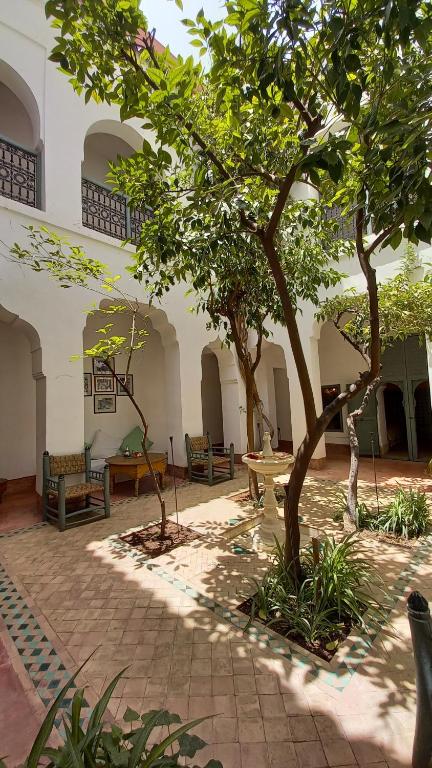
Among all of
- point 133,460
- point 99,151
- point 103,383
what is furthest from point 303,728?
point 99,151

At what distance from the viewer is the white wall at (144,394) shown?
26.7ft

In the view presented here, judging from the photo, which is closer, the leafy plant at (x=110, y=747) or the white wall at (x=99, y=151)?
the leafy plant at (x=110, y=747)

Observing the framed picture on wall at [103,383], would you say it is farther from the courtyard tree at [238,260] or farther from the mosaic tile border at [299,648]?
the mosaic tile border at [299,648]

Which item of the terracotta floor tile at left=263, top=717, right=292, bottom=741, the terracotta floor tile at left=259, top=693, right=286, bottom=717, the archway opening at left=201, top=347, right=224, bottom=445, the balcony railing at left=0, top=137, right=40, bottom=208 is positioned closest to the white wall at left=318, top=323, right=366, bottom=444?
the archway opening at left=201, top=347, right=224, bottom=445

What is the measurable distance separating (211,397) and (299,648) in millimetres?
9273

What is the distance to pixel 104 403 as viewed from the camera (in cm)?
807

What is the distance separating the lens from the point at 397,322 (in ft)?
16.4

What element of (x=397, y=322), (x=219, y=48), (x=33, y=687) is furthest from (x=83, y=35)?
(x=397, y=322)

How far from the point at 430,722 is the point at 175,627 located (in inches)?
68.0

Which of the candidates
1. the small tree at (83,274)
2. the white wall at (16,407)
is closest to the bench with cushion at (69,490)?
the small tree at (83,274)

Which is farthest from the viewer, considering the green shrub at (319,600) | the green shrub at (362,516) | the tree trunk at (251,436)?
the tree trunk at (251,436)

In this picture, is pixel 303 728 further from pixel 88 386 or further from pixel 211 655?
pixel 88 386

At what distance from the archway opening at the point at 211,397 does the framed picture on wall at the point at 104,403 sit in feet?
12.3

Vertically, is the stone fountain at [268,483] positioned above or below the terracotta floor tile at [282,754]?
above
